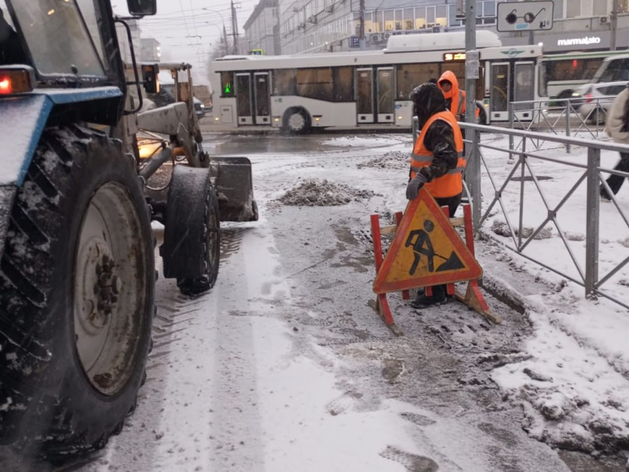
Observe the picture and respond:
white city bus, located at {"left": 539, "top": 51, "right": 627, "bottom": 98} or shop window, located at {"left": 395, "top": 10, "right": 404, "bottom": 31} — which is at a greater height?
shop window, located at {"left": 395, "top": 10, "right": 404, "bottom": 31}

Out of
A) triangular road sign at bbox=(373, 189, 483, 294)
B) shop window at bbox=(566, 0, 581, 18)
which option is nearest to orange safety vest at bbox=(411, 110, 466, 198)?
triangular road sign at bbox=(373, 189, 483, 294)

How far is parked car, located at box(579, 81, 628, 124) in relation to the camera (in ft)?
56.6

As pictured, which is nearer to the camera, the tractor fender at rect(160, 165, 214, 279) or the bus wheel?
the tractor fender at rect(160, 165, 214, 279)

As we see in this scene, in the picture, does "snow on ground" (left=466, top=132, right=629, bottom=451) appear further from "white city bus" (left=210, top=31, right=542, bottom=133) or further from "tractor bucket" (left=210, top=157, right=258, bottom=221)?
"white city bus" (left=210, top=31, right=542, bottom=133)

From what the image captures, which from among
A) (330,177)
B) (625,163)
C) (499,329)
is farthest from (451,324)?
(330,177)

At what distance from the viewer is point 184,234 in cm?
518

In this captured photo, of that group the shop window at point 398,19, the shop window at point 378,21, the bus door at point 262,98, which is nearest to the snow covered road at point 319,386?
the bus door at point 262,98

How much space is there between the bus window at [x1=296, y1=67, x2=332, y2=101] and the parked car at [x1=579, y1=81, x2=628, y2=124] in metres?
9.19

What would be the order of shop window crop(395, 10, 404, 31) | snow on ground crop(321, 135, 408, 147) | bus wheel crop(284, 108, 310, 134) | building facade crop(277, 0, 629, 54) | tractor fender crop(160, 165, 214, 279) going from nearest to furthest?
tractor fender crop(160, 165, 214, 279)
snow on ground crop(321, 135, 408, 147)
bus wheel crop(284, 108, 310, 134)
building facade crop(277, 0, 629, 54)
shop window crop(395, 10, 404, 31)

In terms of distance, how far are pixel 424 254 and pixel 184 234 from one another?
185cm

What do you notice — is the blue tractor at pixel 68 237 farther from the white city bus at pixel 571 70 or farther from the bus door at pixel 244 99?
the white city bus at pixel 571 70

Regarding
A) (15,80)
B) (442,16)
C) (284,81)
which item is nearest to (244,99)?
(284,81)

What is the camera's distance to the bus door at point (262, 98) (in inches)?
1038

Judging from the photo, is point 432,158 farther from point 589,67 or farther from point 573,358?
point 589,67
